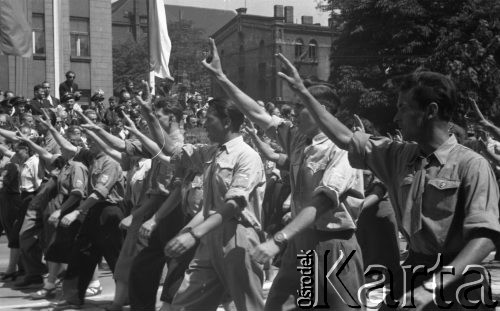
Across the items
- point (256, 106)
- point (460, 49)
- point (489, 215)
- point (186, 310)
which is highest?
point (460, 49)

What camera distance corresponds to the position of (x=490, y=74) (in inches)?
1089

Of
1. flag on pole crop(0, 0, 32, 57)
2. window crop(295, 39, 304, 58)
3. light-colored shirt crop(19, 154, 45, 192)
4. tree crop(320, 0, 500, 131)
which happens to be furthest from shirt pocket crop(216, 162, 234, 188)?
window crop(295, 39, 304, 58)

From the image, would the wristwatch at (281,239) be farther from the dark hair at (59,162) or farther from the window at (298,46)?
the window at (298,46)

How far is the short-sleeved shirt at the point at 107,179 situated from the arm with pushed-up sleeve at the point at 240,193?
286 cm

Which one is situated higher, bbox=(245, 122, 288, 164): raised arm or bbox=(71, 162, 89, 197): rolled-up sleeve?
bbox=(245, 122, 288, 164): raised arm

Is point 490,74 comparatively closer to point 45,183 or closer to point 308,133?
point 45,183

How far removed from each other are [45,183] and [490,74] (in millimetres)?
20549

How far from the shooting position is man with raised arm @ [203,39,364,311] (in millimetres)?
4625

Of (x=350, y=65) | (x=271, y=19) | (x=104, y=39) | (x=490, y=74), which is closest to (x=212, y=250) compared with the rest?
(x=490, y=74)

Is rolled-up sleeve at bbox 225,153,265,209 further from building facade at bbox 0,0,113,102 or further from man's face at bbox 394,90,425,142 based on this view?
building facade at bbox 0,0,113,102

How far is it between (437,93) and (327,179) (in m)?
1.26

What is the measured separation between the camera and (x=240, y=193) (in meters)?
5.27

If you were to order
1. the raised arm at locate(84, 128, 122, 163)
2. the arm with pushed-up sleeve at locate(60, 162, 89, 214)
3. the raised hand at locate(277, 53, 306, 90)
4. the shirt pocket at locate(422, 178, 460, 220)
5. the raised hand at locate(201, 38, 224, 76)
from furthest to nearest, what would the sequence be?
1. the arm with pushed-up sleeve at locate(60, 162, 89, 214)
2. the raised arm at locate(84, 128, 122, 163)
3. the raised hand at locate(201, 38, 224, 76)
4. the raised hand at locate(277, 53, 306, 90)
5. the shirt pocket at locate(422, 178, 460, 220)

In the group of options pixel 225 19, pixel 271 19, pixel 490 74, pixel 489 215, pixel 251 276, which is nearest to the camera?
pixel 489 215
